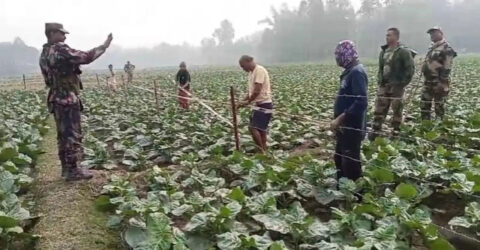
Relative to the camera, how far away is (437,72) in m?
8.28

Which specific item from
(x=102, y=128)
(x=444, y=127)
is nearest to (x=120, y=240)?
(x=444, y=127)

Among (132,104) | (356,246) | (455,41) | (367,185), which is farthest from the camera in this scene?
(455,41)

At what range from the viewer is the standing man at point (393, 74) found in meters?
7.23

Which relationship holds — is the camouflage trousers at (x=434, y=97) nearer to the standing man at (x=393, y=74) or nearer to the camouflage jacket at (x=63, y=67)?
the standing man at (x=393, y=74)

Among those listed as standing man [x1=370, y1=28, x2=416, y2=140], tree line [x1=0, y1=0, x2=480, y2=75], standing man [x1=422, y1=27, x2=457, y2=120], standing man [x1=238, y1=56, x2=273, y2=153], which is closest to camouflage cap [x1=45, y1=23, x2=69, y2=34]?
standing man [x1=238, y1=56, x2=273, y2=153]

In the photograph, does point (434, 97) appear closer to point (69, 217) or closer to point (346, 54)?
point (346, 54)

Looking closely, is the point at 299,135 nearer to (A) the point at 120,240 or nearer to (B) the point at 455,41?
(A) the point at 120,240

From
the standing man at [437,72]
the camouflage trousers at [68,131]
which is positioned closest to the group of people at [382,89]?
the standing man at [437,72]

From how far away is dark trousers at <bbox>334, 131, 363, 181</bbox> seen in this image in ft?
16.3

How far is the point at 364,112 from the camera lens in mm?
4895

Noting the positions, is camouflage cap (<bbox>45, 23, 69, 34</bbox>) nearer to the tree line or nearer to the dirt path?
the dirt path

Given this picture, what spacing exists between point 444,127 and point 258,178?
12.2ft

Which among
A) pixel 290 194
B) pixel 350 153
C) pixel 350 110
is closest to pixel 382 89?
pixel 350 153

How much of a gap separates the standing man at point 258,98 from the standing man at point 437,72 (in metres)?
3.19
